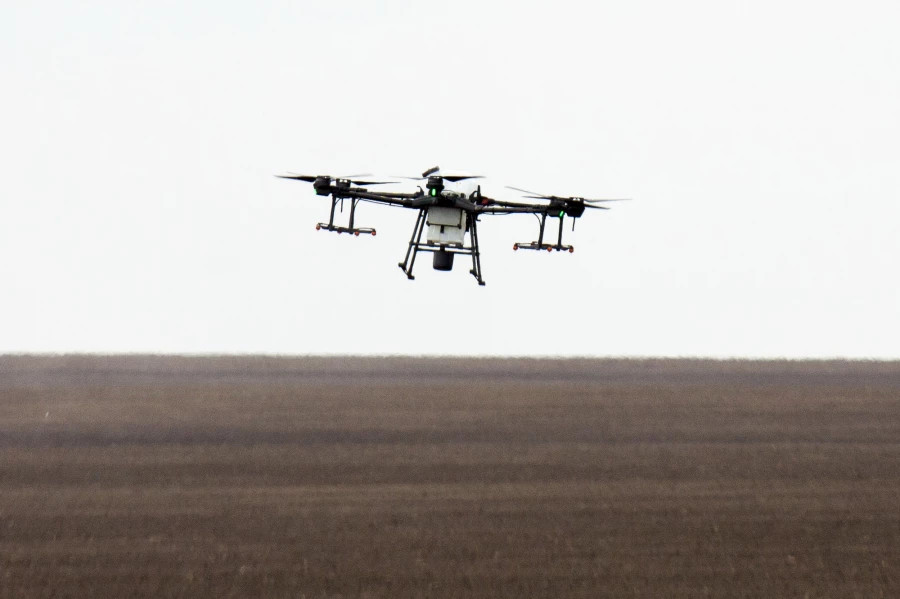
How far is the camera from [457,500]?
2556 centimetres

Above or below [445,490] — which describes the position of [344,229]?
above

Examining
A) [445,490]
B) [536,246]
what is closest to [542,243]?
[536,246]

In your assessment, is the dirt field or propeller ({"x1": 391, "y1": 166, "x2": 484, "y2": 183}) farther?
propeller ({"x1": 391, "y1": 166, "x2": 484, "y2": 183})

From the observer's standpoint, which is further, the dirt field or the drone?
the drone

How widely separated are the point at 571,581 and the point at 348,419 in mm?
17269

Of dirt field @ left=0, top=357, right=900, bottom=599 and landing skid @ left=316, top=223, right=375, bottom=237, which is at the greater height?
landing skid @ left=316, top=223, right=375, bottom=237

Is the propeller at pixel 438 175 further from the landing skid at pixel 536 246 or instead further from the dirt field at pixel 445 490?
the dirt field at pixel 445 490

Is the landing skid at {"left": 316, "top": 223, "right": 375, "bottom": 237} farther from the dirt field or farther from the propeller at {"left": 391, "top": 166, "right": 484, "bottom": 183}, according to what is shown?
the dirt field

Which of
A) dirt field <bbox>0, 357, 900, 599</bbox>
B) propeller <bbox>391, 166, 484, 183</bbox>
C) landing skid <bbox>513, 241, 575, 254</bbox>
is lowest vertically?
dirt field <bbox>0, 357, 900, 599</bbox>

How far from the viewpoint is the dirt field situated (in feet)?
66.4

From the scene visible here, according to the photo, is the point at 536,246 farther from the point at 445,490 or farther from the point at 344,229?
the point at 445,490

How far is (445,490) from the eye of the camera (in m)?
26.5

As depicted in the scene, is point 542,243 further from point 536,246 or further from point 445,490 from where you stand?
point 445,490

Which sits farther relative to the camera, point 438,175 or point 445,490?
point 438,175
